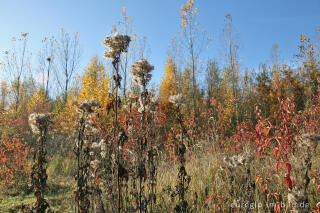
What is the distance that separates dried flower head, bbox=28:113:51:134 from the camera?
6.84 ft

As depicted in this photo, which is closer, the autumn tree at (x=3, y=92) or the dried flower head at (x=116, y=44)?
the dried flower head at (x=116, y=44)

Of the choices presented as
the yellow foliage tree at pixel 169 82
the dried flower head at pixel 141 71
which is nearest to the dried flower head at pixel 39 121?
the dried flower head at pixel 141 71

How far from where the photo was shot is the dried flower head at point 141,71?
2334 millimetres

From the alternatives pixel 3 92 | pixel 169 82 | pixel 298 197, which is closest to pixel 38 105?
pixel 169 82

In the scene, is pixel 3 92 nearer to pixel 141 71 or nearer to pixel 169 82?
pixel 169 82

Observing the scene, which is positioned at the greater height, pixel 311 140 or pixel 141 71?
pixel 141 71

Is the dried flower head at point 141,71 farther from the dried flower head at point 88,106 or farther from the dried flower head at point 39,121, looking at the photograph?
the dried flower head at point 39,121

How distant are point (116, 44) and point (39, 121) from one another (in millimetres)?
1153

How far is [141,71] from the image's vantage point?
2361mm

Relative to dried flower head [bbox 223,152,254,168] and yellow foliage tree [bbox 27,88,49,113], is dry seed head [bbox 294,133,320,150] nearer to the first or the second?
dried flower head [bbox 223,152,254,168]

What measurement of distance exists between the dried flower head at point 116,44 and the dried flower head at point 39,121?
964 millimetres

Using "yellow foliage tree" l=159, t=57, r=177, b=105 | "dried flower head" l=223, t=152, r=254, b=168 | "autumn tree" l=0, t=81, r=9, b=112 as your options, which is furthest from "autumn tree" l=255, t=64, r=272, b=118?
"autumn tree" l=0, t=81, r=9, b=112

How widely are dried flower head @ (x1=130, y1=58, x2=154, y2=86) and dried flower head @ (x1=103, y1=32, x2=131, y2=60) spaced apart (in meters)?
0.24

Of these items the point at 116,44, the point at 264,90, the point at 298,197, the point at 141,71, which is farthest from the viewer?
the point at 264,90
